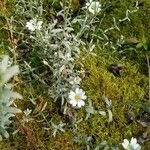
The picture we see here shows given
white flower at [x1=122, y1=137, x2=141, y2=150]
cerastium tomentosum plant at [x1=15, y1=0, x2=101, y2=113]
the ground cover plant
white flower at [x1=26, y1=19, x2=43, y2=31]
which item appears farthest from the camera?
white flower at [x1=26, y1=19, x2=43, y2=31]

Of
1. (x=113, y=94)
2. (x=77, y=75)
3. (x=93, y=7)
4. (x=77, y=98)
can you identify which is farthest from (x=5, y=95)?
(x=93, y=7)

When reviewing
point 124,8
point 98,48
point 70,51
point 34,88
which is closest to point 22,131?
point 34,88

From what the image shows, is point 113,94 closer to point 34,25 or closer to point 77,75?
point 77,75

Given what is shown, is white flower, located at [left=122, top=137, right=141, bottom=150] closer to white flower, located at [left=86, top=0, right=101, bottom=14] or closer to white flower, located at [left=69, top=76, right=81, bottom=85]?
white flower, located at [left=69, top=76, right=81, bottom=85]

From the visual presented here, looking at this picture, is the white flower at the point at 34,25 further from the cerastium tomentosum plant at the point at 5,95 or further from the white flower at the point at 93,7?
the cerastium tomentosum plant at the point at 5,95

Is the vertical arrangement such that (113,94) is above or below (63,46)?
below

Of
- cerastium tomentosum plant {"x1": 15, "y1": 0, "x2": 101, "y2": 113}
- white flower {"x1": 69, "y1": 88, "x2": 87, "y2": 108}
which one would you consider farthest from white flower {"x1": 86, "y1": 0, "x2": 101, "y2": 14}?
white flower {"x1": 69, "y1": 88, "x2": 87, "y2": 108}

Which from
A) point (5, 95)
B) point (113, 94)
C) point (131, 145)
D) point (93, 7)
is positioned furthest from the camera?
point (93, 7)
